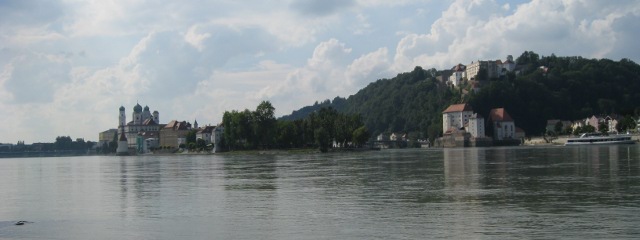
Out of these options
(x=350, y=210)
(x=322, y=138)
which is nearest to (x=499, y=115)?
(x=322, y=138)

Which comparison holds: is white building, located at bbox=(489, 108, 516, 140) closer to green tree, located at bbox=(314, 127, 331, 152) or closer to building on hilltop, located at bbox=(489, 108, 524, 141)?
building on hilltop, located at bbox=(489, 108, 524, 141)

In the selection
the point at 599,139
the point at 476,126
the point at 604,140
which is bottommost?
the point at 604,140

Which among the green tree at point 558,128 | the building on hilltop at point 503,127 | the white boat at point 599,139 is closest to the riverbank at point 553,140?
the white boat at point 599,139

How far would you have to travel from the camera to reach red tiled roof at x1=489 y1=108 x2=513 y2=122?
639 feet

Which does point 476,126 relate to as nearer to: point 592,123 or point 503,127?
point 503,127

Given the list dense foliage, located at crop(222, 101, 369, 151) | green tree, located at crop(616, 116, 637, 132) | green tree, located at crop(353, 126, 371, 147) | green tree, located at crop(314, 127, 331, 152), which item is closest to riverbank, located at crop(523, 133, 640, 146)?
green tree, located at crop(616, 116, 637, 132)

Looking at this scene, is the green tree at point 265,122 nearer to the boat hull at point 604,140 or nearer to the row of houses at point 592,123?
the boat hull at point 604,140

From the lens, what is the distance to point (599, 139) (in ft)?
481

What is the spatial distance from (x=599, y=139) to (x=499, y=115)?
1964 inches

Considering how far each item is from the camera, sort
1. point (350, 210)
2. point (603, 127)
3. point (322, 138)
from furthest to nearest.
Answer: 1. point (603, 127)
2. point (322, 138)
3. point (350, 210)

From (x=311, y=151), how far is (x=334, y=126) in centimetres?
725

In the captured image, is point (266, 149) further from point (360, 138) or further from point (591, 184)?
point (591, 184)

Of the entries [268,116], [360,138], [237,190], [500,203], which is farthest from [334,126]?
[500,203]

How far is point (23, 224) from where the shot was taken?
25922 mm
